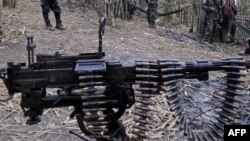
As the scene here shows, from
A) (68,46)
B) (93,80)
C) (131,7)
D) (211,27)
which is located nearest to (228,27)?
(211,27)

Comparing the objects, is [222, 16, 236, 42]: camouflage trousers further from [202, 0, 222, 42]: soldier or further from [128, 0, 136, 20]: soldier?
[128, 0, 136, 20]: soldier

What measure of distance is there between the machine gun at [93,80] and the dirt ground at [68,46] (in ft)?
5.42

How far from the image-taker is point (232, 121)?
2877 millimetres

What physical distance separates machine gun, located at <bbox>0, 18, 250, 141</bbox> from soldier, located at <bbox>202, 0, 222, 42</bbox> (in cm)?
1049

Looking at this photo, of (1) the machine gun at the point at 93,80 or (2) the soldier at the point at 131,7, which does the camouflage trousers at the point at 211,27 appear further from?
(1) the machine gun at the point at 93,80

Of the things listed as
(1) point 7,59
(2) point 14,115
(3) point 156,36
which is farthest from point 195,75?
(3) point 156,36

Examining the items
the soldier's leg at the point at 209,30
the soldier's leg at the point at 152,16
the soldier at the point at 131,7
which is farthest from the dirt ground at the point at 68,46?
the soldier at the point at 131,7

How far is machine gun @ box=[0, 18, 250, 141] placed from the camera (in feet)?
8.45

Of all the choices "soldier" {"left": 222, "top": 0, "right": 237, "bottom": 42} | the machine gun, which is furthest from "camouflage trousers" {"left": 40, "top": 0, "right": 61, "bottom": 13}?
the machine gun

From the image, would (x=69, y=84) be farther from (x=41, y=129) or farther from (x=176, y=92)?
(x=41, y=129)

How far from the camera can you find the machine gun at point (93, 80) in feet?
8.45

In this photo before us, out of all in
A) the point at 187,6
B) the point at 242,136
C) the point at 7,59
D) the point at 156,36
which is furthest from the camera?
the point at 187,6

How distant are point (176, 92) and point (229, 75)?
1.32 feet

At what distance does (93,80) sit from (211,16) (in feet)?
36.6
